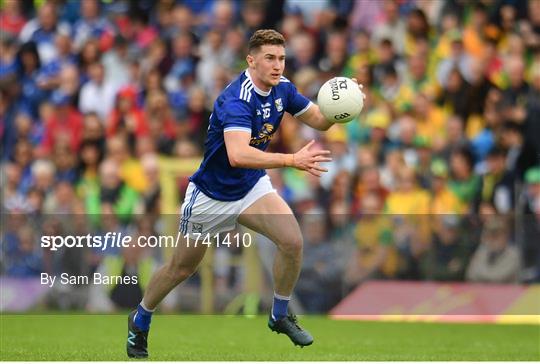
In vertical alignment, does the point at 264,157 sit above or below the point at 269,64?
below

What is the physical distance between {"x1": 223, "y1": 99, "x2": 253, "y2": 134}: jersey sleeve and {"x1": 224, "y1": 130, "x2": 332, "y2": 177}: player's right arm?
0.13 feet

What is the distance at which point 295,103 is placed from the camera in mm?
9805

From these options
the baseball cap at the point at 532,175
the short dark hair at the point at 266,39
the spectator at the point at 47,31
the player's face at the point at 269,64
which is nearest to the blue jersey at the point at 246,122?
the player's face at the point at 269,64

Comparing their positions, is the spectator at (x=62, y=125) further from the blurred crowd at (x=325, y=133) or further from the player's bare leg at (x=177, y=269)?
the player's bare leg at (x=177, y=269)

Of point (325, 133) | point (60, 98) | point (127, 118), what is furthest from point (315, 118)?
point (60, 98)

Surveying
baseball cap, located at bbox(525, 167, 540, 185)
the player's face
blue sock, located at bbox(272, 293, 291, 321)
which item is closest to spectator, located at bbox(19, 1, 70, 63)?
baseball cap, located at bbox(525, 167, 540, 185)

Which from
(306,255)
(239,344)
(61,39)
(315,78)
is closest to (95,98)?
(61,39)

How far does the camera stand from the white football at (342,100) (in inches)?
369

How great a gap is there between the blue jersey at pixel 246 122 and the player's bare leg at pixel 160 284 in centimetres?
47

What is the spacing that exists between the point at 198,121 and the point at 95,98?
1872 millimetres

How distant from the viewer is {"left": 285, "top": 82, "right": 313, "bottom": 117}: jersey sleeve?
977cm

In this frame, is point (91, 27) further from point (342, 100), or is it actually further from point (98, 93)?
point (342, 100)

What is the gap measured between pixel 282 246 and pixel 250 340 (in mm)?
2774
